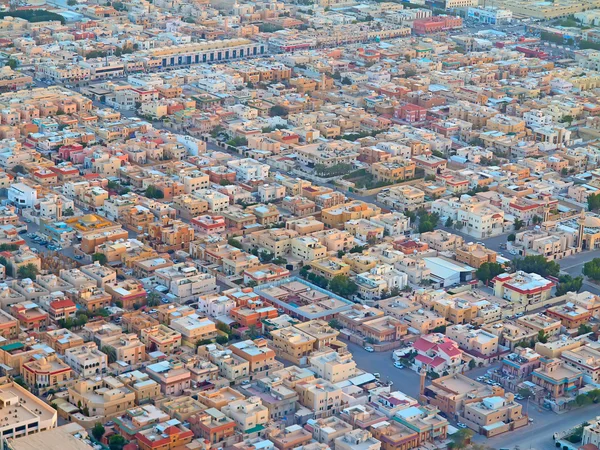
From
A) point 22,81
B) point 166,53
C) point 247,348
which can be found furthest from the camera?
point 166,53

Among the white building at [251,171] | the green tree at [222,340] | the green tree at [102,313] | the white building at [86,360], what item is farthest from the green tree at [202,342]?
the white building at [251,171]

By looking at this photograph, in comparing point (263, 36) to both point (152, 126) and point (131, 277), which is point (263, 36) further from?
point (131, 277)

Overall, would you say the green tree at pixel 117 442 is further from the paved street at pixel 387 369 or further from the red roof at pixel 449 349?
the red roof at pixel 449 349

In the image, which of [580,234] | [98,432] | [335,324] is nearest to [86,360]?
[98,432]

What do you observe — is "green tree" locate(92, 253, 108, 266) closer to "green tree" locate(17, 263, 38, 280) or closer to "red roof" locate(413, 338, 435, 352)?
"green tree" locate(17, 263, 38, 280)

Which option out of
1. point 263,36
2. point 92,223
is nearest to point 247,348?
point 92,223

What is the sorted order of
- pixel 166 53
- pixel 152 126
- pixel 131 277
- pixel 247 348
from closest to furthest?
1. pixel 247 348
2. pixel 131 277
3. pixel 152 126
4. pixel 166 53

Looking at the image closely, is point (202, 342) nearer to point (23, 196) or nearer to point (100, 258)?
point (100, 258)
